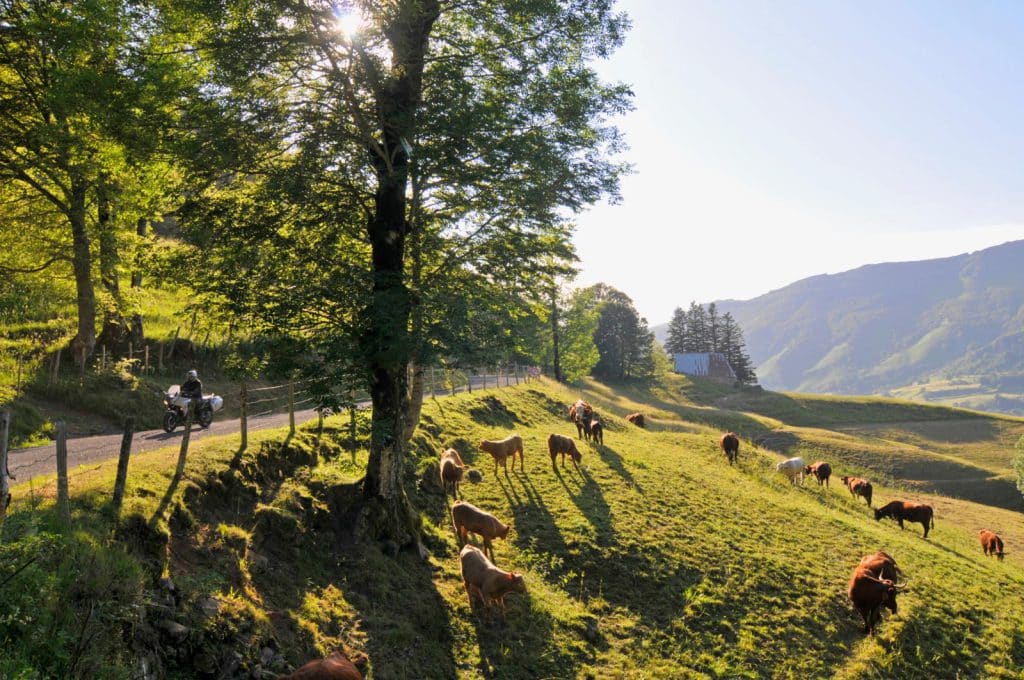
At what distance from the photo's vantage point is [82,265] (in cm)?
1931

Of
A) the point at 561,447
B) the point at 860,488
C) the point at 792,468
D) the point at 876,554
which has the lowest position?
the point at 860,488

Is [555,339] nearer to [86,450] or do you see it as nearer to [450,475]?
[450,475]

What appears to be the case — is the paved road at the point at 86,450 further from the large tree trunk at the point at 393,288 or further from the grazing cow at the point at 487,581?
the grazing cow at the point at 487,581

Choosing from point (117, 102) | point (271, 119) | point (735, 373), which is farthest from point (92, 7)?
point (735, 373)

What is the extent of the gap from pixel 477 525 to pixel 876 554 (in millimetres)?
11057

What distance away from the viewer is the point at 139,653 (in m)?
6.18

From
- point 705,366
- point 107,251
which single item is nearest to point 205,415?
point 107,251

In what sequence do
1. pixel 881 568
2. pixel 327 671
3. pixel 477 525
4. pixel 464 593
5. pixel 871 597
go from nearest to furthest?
pixel 327 671
pixel 464 593
pixel 871 597
pixel 477 525
pixel 881 568

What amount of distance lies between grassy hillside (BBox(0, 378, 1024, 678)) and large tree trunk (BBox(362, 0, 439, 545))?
83 cm

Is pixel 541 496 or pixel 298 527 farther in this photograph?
pixel 541 496

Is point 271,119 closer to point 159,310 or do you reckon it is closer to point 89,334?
point 89,334

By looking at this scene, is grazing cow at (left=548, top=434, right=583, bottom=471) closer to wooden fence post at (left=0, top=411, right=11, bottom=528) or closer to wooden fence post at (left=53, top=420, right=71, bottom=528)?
wooden fence post at (left=53, top=420, right=71, bottom=528)

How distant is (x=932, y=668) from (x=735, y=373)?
9939 centimetres

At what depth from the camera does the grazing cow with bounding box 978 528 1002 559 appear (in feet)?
79.0
